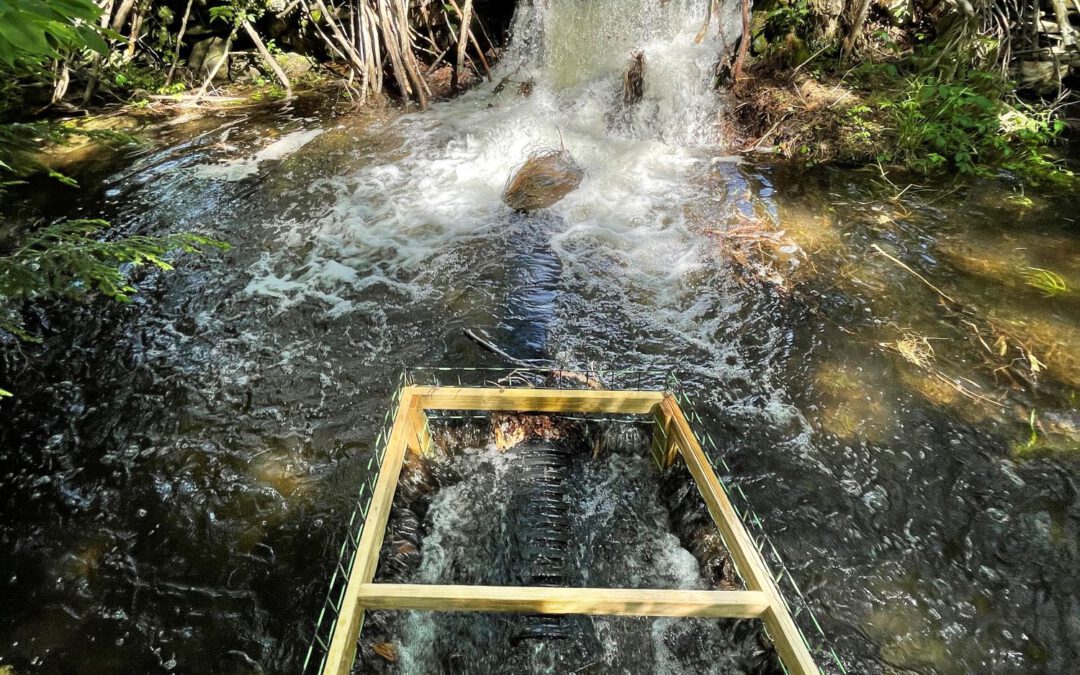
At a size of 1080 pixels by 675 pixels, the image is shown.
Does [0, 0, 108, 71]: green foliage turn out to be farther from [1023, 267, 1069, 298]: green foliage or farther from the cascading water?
[1023, 267, 1069, 298]: green foliage

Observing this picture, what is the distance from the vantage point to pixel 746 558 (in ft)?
5.85

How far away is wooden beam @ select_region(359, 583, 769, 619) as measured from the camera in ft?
5.52

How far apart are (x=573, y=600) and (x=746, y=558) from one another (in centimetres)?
62

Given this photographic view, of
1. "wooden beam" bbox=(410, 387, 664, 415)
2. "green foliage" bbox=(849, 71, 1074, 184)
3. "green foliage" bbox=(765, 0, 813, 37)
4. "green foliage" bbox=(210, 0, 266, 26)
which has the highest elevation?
"green foliage" bbox=(210, 0, 266, 26)

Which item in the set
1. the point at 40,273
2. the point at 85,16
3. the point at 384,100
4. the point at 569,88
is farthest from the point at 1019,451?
the point at 384,100

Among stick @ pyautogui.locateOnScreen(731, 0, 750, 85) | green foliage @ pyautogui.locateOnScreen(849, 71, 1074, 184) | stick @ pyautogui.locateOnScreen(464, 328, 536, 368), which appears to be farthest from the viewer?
stick @ pyautogui.locateOnScreen(731, 0, 750, 85)

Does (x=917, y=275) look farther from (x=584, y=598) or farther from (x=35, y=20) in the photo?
(x=35, y=20)

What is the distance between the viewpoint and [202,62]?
26.3 ft

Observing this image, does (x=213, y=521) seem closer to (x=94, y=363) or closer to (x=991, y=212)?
(x=94, y=363)

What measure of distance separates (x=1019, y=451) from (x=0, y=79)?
316 inches

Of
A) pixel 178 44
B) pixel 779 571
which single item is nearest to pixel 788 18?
pixel 779 571

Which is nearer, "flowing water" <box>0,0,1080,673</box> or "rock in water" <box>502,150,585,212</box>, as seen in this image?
"flowing water" <box>0,0,1080,673</box>

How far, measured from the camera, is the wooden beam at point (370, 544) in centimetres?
160

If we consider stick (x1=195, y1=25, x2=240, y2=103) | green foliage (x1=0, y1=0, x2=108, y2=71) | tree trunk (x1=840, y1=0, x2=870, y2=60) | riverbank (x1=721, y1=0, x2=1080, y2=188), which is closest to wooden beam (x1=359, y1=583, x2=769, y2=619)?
green foliage (x1=0, y1=0, x2=108, y2=71)
